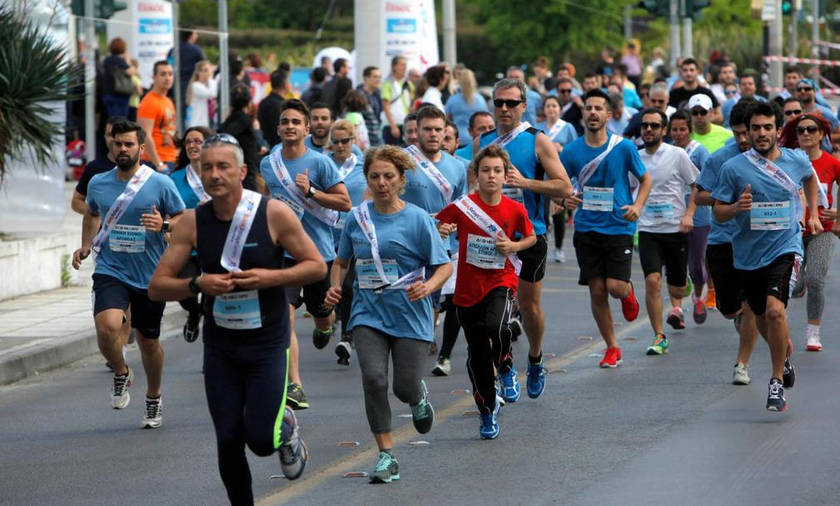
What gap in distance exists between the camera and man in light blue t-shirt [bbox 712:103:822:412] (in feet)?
34.5

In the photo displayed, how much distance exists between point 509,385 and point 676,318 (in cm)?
425

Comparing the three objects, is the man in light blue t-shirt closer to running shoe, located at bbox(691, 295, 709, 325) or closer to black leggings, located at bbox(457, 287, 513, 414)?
black leggings, located at bbox(457, 287, 513, 414)

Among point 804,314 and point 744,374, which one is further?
point 804,314

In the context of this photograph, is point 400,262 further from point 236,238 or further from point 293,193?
point 293,193

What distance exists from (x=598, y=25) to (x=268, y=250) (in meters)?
54.0

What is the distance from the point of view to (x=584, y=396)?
11.1 meters

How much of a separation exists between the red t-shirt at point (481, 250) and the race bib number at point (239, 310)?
284 centimetres

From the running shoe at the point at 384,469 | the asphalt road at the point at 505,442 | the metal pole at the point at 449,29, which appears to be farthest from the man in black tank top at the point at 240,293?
the metal pole at the point at 449,29

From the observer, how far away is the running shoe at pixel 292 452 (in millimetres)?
7410

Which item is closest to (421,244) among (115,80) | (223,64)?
(223,64)

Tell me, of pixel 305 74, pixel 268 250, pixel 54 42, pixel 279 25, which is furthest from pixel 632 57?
pixel 279 25

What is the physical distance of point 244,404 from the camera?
7281mm

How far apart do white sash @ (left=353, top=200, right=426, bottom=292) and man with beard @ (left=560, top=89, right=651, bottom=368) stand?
366cm

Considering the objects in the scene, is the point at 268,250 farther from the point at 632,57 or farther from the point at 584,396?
the point at 632,57
